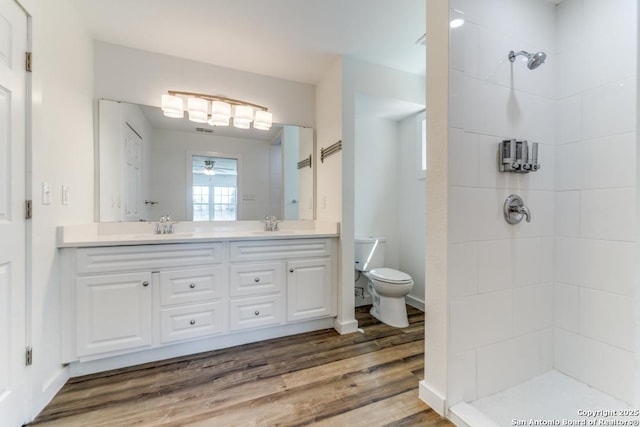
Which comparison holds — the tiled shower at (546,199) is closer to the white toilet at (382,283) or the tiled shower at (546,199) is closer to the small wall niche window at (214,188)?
the white toilet at (382,283)

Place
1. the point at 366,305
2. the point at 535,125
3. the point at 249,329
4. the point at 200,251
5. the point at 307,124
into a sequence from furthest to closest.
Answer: the point at 366,305 → the point at 307,124 → the point at 249,329 → the point at 200,251 → the point at 535,125

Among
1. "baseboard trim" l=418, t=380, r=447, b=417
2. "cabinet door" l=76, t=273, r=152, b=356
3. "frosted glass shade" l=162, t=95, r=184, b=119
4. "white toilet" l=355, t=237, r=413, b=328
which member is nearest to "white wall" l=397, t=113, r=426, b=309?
"white toilet" l=355, t=237, r=413, b=328

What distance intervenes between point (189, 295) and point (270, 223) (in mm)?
935

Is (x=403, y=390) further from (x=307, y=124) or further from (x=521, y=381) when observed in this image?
(x=307, y=124)

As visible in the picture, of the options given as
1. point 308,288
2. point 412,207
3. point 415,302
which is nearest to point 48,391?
point 308,288

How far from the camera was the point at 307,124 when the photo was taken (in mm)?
2686

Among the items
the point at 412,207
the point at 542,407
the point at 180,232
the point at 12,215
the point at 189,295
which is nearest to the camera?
the point at 12,215

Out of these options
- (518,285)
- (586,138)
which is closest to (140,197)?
(518,285)

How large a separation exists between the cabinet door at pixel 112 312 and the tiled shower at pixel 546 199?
6.01 ft

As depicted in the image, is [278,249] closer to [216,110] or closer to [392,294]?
[392,294]

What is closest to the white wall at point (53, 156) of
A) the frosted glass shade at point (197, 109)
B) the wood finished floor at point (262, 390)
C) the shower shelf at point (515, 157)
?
the wood finished floor at point (262, 390)

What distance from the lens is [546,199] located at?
1541 mm

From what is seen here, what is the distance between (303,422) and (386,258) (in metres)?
2.07

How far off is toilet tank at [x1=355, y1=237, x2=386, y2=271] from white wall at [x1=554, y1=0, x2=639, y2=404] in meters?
1.46
